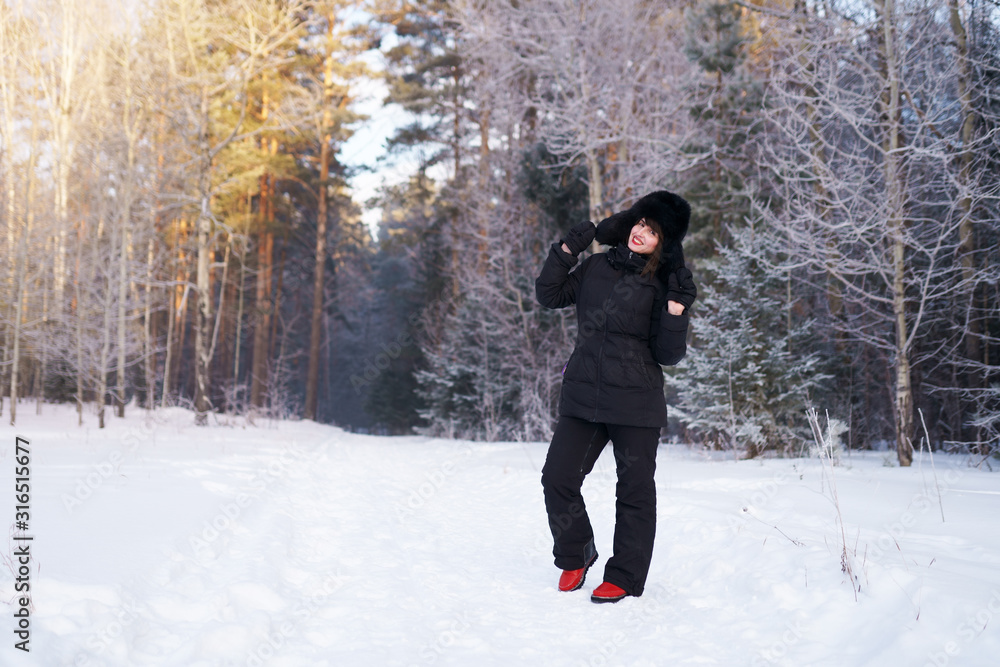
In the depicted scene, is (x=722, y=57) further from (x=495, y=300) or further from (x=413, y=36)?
(x=413, y=36)

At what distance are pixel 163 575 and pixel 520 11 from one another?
12.9 m

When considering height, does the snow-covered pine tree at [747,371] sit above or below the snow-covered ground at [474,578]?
above

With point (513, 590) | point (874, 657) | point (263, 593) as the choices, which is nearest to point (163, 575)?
point (263, 593)

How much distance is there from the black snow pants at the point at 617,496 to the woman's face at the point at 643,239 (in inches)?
38.5

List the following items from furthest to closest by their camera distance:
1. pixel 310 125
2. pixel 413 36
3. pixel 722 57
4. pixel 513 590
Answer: pixel 413 36, pixel 310 125, pixel 722 57, pixel 513 590

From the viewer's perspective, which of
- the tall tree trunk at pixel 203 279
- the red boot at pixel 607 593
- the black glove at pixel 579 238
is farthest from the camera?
the tall tree trunk at pixel 203 279

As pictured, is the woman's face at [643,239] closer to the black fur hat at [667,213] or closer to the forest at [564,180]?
the black fur hat at [667,213]

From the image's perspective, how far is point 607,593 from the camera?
3.06m

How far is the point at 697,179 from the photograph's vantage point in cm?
1341

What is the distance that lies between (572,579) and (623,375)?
1155 millimetres

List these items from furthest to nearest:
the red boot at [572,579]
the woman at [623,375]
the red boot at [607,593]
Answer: the red boot at [572,579] → the woman at [623,375] → the red boot at [607,593]

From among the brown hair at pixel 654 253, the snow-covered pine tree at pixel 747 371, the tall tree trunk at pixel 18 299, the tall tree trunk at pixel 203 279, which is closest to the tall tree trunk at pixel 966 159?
the snow-covered pine tree at pixel 747 371

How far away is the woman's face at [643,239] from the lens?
328 centimetres

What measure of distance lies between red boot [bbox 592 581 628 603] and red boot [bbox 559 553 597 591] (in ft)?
0.59
